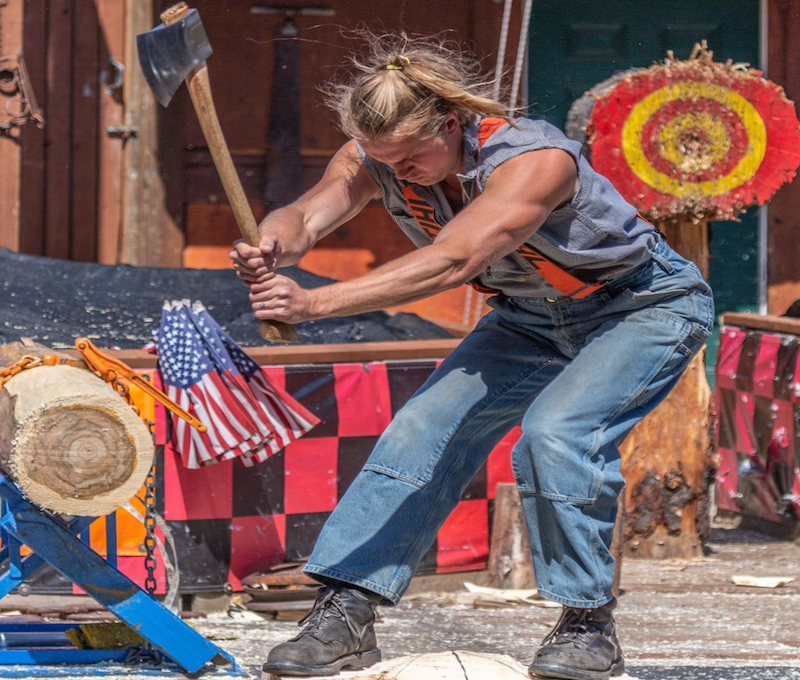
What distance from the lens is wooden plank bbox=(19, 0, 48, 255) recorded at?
7031 mm

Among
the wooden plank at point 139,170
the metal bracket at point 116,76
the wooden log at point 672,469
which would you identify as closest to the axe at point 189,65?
the wooden log at point 672,469

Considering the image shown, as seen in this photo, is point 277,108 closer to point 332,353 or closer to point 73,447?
point 332,353

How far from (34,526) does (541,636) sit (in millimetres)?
1722

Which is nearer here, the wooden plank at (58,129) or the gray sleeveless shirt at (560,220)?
the gray sleeveless shirt at (560,220)

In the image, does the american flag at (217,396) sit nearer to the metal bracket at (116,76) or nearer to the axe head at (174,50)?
the axe head at (174,50)

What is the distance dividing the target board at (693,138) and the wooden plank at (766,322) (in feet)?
2.56

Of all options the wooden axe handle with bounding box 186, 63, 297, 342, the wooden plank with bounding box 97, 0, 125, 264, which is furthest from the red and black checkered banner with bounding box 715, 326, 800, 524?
the wooden plank with bounding box 97, 0, 125, 264

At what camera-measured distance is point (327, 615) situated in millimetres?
2912

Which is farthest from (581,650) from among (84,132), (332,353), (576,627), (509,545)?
(84,132)

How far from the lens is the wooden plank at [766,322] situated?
5512 millimetres

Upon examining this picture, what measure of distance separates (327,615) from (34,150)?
195 inches

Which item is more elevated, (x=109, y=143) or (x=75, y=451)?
(x=109, y=143)

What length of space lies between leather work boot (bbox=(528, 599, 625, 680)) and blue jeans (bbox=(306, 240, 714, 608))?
9 cm

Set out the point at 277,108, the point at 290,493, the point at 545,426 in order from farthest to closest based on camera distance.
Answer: the point at 277,108
the point at 290,493
the point at 545,426
